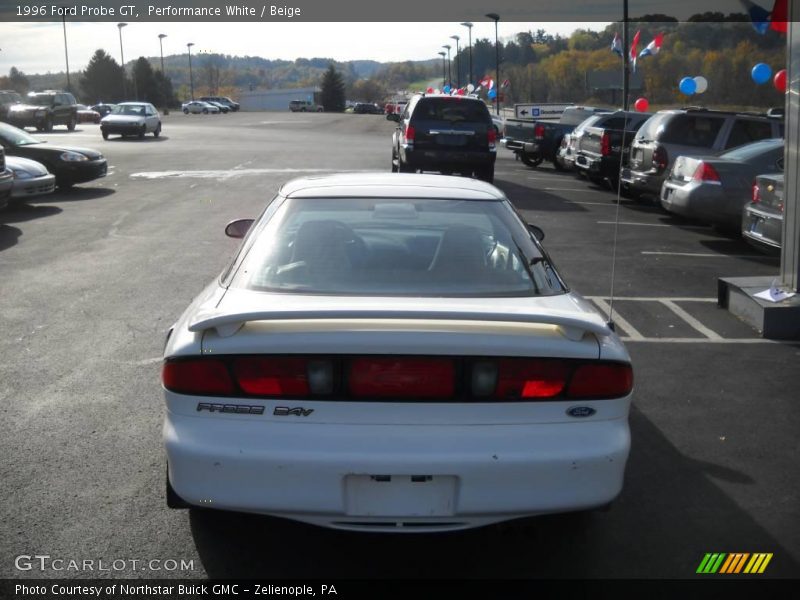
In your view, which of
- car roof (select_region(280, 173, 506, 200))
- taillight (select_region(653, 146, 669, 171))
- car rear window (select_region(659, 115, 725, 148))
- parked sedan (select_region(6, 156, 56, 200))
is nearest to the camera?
car roof (select_region(280, 173, 506, 200))

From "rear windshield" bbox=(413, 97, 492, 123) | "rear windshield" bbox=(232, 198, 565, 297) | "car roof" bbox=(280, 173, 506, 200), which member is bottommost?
"rear windshield" bbox=(232, 198, 565, 297)

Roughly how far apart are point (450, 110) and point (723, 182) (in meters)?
6.99

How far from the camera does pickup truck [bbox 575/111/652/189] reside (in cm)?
1892

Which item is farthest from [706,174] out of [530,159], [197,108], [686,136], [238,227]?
[197,108]

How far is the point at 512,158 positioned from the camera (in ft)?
102

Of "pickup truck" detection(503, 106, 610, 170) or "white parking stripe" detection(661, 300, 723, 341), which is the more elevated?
"pickup truck" detection(503, 106, 610, 170)

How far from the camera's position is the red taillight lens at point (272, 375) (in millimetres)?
3303

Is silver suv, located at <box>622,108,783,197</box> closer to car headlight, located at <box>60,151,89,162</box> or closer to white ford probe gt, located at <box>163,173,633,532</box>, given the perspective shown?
car headlight, located at <box>60,151,89,162</box>

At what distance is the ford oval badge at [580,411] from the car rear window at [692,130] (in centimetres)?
1310

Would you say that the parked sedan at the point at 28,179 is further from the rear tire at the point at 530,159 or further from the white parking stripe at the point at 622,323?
the rear tire at the point at 530,159

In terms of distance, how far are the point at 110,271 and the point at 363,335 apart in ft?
24.5

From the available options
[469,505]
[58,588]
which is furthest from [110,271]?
[469,505]

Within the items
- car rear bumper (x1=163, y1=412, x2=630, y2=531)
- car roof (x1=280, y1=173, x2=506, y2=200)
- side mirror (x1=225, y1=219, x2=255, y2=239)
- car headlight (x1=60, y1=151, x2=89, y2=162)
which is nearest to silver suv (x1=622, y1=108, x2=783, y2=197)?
car headlight (x1=60, y1=151, x2=89, y2=162)

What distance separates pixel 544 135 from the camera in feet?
84.1
